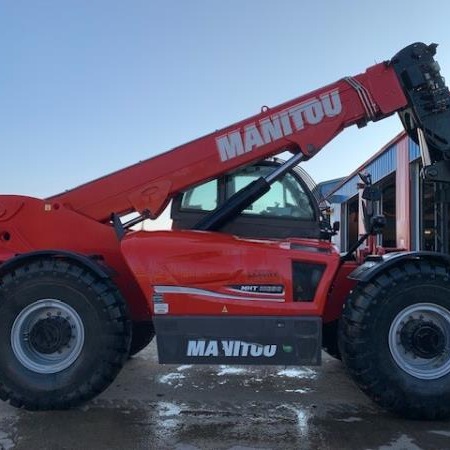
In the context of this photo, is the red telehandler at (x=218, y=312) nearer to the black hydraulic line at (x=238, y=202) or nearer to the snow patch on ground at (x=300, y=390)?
the black hydraulic line at (x=238, y=202)

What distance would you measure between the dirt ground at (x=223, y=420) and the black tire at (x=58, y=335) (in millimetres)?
249

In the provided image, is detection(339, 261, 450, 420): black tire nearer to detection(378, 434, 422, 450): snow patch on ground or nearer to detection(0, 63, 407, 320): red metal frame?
detection(378, 434, 422, 450): snow patch on ground

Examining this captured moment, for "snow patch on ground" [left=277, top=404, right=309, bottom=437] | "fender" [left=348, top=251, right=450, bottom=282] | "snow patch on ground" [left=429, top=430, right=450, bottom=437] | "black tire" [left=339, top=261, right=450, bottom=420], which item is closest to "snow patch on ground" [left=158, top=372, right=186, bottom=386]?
"snow patch on ground" [left=277, top=404, right=309, bottom=437]

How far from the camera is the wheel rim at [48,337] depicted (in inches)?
215

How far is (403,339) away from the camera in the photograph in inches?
213

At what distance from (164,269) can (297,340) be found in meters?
1.41

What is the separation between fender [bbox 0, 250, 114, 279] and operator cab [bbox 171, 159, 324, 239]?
1.06m

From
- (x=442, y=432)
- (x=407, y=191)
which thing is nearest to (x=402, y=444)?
(x=442, y=432)

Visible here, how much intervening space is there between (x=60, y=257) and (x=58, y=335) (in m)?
0.73

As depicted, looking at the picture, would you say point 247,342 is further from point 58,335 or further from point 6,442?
point 6,442

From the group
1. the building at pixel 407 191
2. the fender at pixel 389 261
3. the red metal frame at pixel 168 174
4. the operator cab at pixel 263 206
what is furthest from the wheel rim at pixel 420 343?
the building at pixel 407 191

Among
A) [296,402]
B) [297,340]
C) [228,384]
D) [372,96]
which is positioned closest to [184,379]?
[228,384]

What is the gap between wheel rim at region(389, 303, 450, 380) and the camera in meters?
5.38

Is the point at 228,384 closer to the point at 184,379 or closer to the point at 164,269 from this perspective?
the point at 184,379
